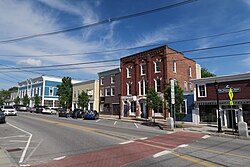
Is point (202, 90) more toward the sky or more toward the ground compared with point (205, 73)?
more toward the ground

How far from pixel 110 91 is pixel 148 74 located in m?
11.7

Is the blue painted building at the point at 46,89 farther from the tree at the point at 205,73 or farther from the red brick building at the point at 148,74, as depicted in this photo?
the tree at the point at 205,73

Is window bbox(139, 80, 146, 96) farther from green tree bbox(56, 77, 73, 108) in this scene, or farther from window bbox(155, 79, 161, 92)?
green tree bbox(56, 77, 73, 108)

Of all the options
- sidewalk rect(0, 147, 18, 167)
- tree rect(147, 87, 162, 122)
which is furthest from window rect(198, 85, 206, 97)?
sidewalk rect(0, 147, 18, 167)

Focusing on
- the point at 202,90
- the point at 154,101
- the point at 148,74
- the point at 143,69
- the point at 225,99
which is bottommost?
the point at 154,101

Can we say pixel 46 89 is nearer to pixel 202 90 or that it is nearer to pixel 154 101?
pixel 154 101

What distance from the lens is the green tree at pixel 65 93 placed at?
5454cm

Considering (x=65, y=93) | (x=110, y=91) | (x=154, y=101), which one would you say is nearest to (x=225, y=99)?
(x=154, y=101)

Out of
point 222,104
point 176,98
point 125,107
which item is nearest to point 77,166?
point 176,98

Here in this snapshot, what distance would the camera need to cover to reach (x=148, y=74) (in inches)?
1369

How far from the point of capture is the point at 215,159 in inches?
341

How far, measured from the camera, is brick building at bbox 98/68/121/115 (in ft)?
136

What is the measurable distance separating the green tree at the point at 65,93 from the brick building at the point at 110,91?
13.4 m

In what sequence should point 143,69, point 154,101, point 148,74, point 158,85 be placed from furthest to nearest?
point 143,69, point 148,74, point 158,85, point 154,101
